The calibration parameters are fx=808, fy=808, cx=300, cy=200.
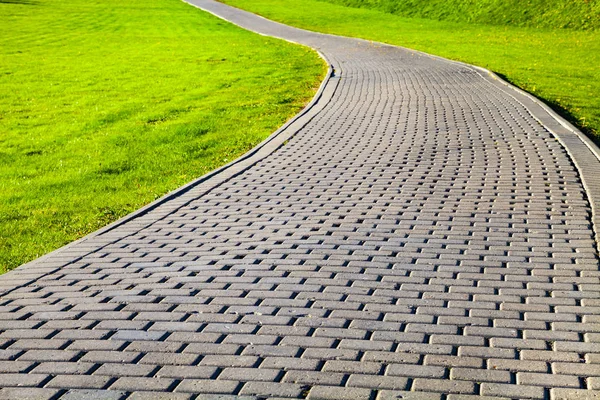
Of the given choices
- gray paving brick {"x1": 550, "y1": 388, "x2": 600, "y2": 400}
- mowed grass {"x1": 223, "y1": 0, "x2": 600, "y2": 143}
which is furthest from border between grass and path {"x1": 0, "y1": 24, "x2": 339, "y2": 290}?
mowed grass {"x1": 223, "y1": 0, "x2": 600, "y2": 143}

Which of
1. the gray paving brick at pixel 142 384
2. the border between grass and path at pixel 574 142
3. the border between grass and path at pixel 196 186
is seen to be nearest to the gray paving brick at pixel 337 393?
the gray paving brick at pixel 142 384

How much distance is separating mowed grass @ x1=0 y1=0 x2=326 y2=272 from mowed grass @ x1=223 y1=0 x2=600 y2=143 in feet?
16.6

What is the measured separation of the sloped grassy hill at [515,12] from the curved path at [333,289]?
29.0 metres

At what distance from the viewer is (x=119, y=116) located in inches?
623

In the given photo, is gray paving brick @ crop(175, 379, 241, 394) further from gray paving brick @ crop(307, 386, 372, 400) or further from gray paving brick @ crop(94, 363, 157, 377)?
gray paving brick @ crop(307, 386, 372, 400)

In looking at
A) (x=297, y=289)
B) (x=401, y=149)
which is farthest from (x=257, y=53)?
(x=297, y=289)

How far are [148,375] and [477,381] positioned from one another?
185 cm

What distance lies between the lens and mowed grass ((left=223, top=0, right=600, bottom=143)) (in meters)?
17.5

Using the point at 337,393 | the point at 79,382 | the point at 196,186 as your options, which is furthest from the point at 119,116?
the point at 337,393

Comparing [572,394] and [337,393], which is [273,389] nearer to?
[337,393]

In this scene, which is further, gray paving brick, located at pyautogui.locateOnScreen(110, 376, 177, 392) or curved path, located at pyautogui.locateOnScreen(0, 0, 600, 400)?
curved path, located at pyautogui.locateOnScreen(0, 0, 600, 400)

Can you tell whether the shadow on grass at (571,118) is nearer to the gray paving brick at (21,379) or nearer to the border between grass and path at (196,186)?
the border between grass and path at (196,186)

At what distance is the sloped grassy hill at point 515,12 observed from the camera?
37.6m

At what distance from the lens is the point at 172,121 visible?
14.9 meters
